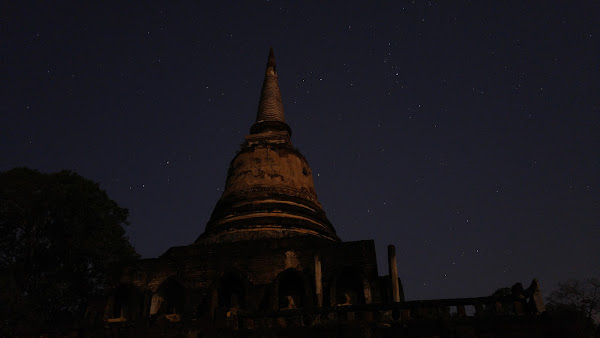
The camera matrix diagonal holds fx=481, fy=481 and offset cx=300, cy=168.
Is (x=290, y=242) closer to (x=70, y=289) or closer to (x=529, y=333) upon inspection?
(x=529, y=333)

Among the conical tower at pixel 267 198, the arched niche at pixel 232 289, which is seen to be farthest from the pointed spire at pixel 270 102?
the arched niche at pixel 232 289

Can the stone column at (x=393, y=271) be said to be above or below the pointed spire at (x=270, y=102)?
below

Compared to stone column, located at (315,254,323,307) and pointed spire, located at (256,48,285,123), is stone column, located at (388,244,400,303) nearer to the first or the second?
stone column, located at (315,254,323,307)

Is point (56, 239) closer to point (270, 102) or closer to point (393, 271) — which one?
point (270, 102)

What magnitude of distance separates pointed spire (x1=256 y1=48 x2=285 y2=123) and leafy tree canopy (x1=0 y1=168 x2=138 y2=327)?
8.79 metres

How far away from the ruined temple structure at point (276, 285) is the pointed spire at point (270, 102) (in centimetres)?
277

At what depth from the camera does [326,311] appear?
36.3ft

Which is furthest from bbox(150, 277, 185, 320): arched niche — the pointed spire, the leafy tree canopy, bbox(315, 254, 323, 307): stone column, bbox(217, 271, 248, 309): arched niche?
the pointed spire

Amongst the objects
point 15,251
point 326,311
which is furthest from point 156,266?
point 15,251

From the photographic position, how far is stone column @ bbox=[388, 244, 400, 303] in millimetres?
13800

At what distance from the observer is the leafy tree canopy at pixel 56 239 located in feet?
69.4

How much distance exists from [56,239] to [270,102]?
1233cm

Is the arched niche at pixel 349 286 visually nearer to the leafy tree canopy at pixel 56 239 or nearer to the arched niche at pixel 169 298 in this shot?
the arched niche at pixel 169 298

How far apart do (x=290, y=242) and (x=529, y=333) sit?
25.6 ft
